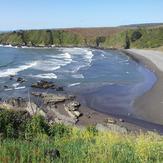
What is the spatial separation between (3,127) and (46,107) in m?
23.0

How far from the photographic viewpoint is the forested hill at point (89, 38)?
141000 mm

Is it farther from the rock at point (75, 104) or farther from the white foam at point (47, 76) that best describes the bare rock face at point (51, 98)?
the white foam at point (47, 76)

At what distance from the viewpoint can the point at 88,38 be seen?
157375 millimetres

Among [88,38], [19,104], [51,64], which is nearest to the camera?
[19,104]

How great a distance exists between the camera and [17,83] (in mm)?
50531

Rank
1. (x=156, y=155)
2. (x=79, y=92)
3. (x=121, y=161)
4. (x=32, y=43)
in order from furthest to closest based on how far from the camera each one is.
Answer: (x=32, y=43) < (x=79, y=92) < (x=156, y=155) < (x=121, y=161)

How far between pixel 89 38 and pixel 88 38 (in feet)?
2.06

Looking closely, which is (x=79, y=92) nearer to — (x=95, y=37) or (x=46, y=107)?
(x=46, y=107)

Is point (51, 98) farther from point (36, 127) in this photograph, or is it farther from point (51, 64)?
point (51, 64)

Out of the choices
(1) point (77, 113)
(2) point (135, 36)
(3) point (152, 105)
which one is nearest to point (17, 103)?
(1) point (77, 113)

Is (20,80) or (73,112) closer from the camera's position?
(73,112)

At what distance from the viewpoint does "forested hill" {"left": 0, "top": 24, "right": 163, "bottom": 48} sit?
141000mm

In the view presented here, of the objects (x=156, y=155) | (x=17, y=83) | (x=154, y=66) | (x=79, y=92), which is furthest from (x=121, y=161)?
(x=154, y=66)

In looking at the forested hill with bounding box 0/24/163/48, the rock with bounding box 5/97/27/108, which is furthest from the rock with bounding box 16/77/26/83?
the forested hill with bounding box 0/24/163/48
